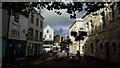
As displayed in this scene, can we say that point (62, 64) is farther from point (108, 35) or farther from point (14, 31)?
point (14, 31)

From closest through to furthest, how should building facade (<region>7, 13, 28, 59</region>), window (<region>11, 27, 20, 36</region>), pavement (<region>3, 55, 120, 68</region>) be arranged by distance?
1. pavement (<region>3, 55, 120, 68</region>)
2. building facade (<region>7, 13, 28, 59</region>)
3. window (<region>11, 27, 20, 36</region>)

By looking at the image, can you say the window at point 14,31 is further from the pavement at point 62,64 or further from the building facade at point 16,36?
the pavement at point 62,64

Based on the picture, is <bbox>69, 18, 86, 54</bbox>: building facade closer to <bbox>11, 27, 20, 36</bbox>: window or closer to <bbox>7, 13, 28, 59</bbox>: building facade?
<bbox>7, 13, 28, 59</bbox>: building facade

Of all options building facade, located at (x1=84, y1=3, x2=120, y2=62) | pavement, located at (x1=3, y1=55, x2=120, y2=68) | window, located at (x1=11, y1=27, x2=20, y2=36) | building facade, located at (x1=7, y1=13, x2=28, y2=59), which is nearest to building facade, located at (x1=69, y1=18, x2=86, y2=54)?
building facade, located at (x1=84, y1=3, x2=120, y2=62)

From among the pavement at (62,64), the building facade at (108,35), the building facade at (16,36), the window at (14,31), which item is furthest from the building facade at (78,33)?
the window at (14,31)

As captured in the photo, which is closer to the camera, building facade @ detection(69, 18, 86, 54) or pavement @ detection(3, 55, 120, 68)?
pavement @ detection(3, 55, 120, 68)

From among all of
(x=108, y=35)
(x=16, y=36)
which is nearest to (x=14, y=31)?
(x=16, y=36)

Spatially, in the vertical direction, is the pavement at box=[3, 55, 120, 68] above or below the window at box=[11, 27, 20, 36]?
below

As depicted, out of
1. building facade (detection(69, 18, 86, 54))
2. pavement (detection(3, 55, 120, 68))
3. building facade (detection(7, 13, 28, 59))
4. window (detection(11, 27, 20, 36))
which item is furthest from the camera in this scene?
building facade (detection(69, 18, 86, 54))

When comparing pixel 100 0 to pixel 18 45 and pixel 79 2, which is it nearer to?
pixel 79 2

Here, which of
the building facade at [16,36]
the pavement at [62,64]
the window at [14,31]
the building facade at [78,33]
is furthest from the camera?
the building facade at [78,33]

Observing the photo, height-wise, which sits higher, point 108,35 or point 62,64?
point 108,35

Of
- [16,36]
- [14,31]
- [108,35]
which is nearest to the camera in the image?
[108,35]

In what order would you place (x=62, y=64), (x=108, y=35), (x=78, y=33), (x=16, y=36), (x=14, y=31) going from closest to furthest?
(x=108, y=35) → (x=62, y=64) → (x=14, y=31) → (x=16, y=36) → (x=78, y=33)
